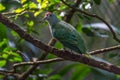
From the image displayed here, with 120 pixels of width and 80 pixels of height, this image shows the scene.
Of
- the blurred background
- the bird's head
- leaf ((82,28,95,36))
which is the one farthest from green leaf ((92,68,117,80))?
the bird's head

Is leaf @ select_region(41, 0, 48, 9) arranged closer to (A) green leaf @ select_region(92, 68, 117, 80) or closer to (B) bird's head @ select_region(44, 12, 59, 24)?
(B) bird's head @ select_region(44, 12, 59, 24)

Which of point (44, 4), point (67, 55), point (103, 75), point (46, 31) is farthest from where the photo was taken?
point (46, 31)

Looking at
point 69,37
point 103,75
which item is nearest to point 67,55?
point 69,37

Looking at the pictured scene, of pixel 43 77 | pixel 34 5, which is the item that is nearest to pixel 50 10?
pixel 34 5

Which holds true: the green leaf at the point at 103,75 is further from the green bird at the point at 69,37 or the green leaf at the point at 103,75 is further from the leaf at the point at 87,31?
the green bird at the point at 69,37

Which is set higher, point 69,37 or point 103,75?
point 69,37

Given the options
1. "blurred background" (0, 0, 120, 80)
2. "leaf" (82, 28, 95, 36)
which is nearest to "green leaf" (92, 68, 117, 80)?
"blurred background" (0, 0, 120, 80)

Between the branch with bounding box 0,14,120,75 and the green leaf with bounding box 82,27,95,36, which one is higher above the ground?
the branch with bounding box 0,14,120,75

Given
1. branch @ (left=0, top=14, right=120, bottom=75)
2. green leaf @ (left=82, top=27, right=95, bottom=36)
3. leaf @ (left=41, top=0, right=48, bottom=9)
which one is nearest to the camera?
branch @ (left=0, top=14, right=120, bottom=75)

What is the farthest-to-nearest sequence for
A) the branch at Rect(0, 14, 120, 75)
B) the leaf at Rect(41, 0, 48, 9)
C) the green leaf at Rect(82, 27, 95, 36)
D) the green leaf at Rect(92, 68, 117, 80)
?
the green leaf at Rect(82, 27, 95, 36) → the green leaf at Rect(92, 68, 117, 80) → the leaf at Rect(41, 0, 48, 9) → the branch at Rect(0, 14, 120, 75)

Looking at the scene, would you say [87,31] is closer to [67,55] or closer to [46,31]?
[67,55]

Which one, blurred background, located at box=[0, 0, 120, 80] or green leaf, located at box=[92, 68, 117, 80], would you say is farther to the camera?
green leaf, located at box=[92, 68, 117, 80]

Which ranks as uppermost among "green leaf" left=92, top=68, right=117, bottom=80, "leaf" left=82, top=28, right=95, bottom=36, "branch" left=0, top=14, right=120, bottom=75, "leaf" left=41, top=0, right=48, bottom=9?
"leaf" left=41, top=0, right=48, bottom=9

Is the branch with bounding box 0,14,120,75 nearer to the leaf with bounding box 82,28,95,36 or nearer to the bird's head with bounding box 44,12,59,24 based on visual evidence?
the bird's head with bounding box 44,12,59,24
